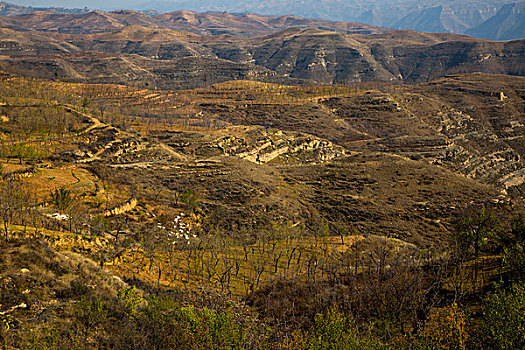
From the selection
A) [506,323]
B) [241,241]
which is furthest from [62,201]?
[506,323]

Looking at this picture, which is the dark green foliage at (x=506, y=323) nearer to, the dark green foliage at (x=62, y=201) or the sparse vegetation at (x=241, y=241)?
the sparse vegetation at (x=241, y=241)

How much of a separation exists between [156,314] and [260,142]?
9641cm

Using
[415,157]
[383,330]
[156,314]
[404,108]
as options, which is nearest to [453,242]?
[383,330]

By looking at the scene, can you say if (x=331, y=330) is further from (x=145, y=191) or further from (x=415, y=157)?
(x=415, y=157)

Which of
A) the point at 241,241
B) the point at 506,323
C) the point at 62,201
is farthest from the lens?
the point at 241,241

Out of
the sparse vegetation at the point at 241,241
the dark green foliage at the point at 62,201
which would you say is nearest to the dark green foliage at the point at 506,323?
the sparse vegetation at the point at 241,241

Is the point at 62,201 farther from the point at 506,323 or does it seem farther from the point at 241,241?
the point at 506,323

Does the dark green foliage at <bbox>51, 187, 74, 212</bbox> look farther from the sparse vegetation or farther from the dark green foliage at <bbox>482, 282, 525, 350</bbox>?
the dark green foliage at <bbox>482, 282, 525, 350</bbox>

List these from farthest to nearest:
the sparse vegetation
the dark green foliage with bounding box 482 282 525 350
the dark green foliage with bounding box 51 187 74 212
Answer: the dark green foliage with bounding box 51 187 74 212
the sparse vegetation
the dark green foliage with bounding box 482 282 525 350

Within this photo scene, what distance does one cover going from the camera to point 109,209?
5500 centimetres

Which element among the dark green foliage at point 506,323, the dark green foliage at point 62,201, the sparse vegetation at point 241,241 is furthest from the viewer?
the dark green foliage at point 62,201

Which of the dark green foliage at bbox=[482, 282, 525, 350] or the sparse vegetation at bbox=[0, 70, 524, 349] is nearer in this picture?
the dark green foliage at bbox=[482, 282, 525, 350]

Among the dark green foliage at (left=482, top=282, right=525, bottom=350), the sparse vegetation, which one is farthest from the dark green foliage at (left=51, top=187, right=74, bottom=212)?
the dark green foliage at (left=482, top=282, right=525, bottom=350)

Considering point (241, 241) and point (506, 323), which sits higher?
point (506, 323)
